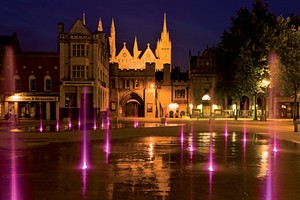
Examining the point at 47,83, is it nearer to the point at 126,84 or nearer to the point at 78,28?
the point at 78,28

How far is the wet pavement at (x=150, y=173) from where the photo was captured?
360 inches

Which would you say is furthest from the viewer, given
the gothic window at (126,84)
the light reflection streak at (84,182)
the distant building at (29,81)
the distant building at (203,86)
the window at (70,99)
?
the gothic window at (126,84)

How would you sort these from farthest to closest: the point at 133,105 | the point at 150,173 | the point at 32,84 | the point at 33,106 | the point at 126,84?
the point at 133,105 < the point at 126,84 < the point at 33,106 < the point at 32,84 < the point at 150,173

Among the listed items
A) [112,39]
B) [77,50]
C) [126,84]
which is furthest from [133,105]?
[112,39]

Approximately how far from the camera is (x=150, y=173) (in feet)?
38.5

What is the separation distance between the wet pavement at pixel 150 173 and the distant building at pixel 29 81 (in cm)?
4017

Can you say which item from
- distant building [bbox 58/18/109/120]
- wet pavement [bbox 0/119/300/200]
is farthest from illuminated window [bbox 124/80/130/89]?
wet pavement [bbox 0/119/300/200]

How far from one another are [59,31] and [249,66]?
27839 mm

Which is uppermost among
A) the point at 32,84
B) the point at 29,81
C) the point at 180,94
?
the point at 29,81

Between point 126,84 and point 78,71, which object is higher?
point 78,71

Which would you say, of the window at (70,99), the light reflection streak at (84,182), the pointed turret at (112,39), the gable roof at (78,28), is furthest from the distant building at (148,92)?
the pointed turret at (112,39)

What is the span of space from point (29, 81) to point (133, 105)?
29552mm

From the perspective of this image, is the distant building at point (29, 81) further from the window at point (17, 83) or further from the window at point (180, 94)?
the window at point (180, 94)

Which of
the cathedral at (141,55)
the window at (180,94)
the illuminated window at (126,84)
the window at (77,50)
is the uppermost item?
the cathedral at (141,55)
